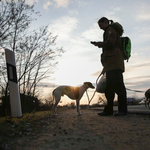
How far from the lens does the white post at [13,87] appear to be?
404 cm

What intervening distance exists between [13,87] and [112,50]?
286 centimetres

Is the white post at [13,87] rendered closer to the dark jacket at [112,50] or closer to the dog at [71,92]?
the dog at [71,92]

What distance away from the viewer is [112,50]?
4.57 meters

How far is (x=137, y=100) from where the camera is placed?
15.4m

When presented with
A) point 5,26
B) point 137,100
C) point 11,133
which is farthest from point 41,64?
point 11,133

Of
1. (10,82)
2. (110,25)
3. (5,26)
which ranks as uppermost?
(5,26)

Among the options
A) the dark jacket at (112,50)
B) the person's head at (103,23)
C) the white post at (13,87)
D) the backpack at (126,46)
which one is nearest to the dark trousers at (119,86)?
the dark jacket at (112,50)

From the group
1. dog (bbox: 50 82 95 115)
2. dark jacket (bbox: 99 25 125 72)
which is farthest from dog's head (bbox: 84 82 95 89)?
dark jacket (bbox: 99 25 125 72)

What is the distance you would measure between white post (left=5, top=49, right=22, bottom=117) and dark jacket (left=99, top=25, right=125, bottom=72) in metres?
2.45

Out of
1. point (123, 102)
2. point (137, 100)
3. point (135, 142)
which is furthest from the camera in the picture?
point (137, 100)

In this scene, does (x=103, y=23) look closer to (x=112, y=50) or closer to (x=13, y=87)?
(x=112, y=50)

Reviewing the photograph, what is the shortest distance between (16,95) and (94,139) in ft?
8.89

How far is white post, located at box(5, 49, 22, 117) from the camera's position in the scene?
4043 millimetres

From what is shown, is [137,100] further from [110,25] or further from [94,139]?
[94,139]
